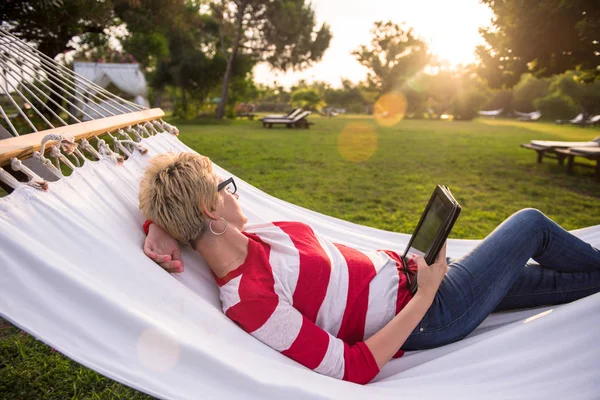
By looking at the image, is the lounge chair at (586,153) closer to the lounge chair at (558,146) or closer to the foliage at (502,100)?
the lounge chair at (558,146)

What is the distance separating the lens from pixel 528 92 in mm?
40812

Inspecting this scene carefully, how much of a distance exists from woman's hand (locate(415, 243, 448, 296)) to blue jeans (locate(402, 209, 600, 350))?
0.44 ft

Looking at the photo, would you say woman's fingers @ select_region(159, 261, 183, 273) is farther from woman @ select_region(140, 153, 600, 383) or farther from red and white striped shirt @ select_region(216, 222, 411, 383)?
red and white striped shirt @ select_region(216, 222, 411, 383)

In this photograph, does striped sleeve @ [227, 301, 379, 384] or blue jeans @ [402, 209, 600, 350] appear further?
blue jeans @ [402, 209, 600, 350]

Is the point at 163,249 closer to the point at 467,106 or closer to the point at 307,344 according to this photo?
the point at 307,344

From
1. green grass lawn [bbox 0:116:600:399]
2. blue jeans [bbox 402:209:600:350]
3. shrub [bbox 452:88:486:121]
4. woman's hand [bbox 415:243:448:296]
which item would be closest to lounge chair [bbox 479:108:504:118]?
shrub [bbox 452:88:486:121]

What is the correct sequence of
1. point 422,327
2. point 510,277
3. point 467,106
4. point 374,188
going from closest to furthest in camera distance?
point 422,327 < point 510,277 < point 374,188 < point 467,106

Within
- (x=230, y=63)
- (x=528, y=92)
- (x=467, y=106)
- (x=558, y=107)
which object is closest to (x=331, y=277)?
(x=230, y=63)

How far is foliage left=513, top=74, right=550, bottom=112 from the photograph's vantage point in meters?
40.4

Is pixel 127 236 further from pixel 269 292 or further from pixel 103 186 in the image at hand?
pixel 269 292

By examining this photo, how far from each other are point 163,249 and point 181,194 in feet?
0.65

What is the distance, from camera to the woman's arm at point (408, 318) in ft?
3.80

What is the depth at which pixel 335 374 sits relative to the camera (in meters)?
1.11

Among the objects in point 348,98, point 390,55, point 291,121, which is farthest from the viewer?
point 348,98
